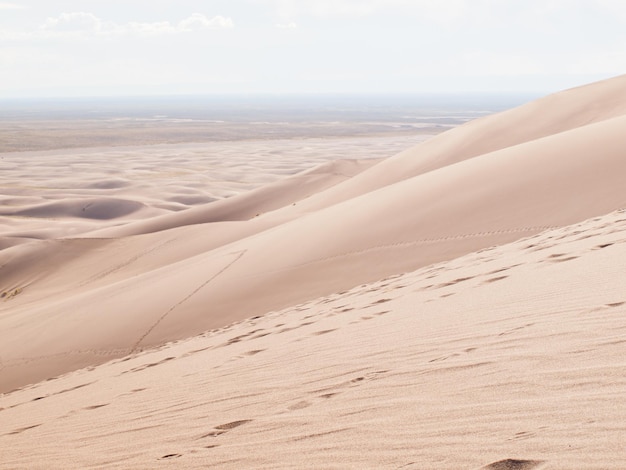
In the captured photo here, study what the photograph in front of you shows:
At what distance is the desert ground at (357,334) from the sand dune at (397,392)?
1 centimetres

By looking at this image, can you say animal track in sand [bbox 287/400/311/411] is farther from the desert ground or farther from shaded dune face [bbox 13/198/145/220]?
shaded dune face [bbox 13/198/145/220]

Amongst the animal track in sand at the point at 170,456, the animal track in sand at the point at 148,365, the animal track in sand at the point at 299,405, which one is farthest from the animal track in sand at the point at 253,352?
the animal track in sand at the point at 170,456

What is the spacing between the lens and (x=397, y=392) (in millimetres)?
3346

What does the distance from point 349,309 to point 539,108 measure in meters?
19.3

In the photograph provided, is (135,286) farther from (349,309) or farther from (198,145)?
(198,145)

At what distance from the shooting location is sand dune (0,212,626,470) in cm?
254

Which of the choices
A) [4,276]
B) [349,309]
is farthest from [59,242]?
[349,309]

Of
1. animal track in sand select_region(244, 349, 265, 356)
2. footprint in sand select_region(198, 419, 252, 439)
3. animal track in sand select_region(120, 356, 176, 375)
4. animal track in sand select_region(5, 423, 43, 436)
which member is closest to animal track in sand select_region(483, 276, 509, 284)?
animal track in sand select_region(244, 349, 265, 356)

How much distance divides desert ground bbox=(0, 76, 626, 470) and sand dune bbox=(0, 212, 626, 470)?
15mm

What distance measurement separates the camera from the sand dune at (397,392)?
2.54m

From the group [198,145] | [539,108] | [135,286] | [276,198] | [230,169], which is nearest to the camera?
[135,286]

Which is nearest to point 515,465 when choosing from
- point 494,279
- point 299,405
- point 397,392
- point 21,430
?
point 397,392

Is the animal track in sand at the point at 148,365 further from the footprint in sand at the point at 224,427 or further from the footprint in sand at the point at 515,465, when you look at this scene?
the footprint in sand at the point at 515,465

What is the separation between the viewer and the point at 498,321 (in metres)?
4.33
